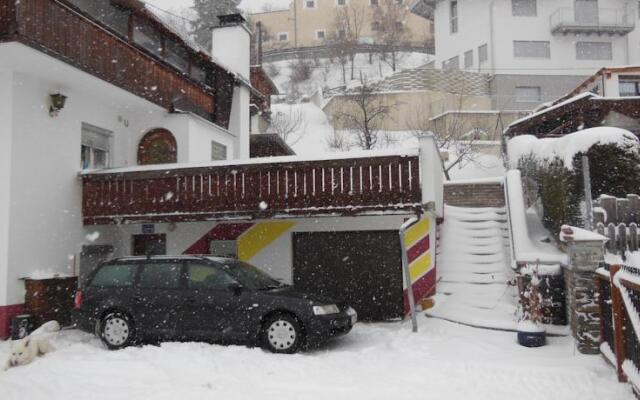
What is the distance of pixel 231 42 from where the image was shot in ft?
60.2

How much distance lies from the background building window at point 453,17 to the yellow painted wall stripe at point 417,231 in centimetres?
3073

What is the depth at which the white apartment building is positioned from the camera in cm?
3581

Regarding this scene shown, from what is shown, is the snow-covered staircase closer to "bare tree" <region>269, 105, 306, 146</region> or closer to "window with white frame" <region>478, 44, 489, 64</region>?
"bare tree" <region>269, 105, 306, 146</region>

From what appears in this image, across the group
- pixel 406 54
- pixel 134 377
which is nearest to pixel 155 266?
pixel 134 377

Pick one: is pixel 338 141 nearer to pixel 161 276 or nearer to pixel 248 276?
pixel 248 276

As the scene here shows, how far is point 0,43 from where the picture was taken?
887cm

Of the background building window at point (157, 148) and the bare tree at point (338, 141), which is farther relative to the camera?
the bare tree at point (338, 141)

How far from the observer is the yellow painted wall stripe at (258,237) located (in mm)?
12195

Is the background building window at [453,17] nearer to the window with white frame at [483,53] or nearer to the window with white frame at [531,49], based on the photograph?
the window with white frame at [483,53]

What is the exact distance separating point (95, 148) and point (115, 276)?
4367mm

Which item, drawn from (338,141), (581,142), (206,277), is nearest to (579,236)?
(581,142)

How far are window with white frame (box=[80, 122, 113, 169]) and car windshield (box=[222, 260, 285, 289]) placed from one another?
4888mm

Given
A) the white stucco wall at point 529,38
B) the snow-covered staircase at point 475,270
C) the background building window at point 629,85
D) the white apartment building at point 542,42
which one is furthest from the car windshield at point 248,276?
the white stucco wall at point 529,38

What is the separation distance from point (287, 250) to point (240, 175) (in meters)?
2.04
